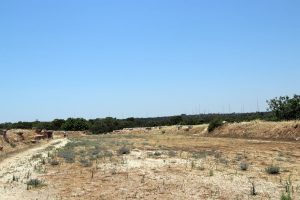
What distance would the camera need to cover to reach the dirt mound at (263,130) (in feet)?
166

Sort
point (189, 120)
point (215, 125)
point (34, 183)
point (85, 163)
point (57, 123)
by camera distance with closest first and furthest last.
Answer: point (34, 183)
point (85, 163)
point (215, 125)
point (189, 120)
point (57, 123)

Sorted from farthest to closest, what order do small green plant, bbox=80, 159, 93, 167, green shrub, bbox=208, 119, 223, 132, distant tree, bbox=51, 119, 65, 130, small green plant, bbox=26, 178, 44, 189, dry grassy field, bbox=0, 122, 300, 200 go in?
distant tree, bbox=51, 119, 65, 130
green shrub, bbox=208, 119, 223, 132
small green plant, bbox=80, 159, 93, 167
small green plant, bbox=26, 178, 44, 189
dry grassy field, bbox=0, 122, 300, 200

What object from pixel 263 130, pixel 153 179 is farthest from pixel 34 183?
pixel 263 130

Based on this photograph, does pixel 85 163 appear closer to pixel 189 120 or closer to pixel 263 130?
pixel 263 130

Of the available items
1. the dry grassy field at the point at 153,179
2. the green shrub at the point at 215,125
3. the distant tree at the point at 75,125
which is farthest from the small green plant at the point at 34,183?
the distant tree at the point at 75,125

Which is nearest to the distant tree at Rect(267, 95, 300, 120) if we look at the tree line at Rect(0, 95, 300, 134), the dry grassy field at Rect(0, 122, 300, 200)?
the tree line at Rect(0, 95, 300, 134)

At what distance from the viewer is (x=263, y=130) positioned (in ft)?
182

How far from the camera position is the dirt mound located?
5066 centimetres

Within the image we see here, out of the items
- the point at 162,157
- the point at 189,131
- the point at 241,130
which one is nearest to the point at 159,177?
the point at 162,157

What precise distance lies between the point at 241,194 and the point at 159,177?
423 cm

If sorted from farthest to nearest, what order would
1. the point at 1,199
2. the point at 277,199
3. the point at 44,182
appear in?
the point at 44,182, the point at 1,199, the point at 277,199

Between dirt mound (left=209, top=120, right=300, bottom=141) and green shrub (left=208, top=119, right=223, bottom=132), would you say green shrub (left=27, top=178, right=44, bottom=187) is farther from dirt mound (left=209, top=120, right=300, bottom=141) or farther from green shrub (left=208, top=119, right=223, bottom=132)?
green shrub (left=208, top=119, right=223, bottom=132)

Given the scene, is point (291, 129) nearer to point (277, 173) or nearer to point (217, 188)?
point (277, 173)

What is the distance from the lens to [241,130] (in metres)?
60.3
